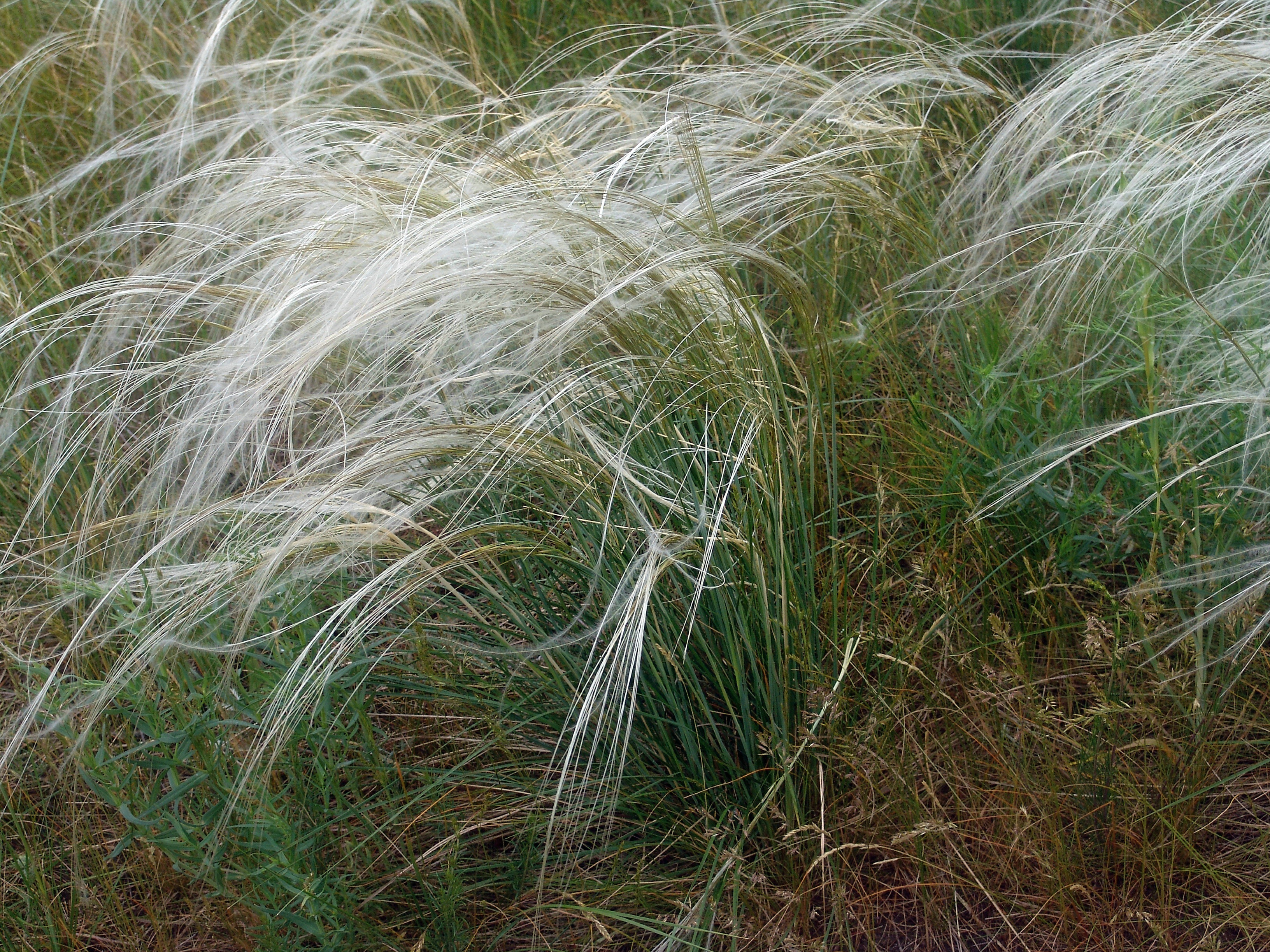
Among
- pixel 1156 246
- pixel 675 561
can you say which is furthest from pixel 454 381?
pixel 1156 246

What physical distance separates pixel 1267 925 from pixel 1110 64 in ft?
4.58

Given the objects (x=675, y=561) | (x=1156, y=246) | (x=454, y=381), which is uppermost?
(x=454, y=381)

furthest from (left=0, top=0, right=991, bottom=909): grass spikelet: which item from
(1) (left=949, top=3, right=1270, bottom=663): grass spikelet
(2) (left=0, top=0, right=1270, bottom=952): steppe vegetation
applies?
(1) (left=949, top=3, right=1270, bottom=663): grass spikelet

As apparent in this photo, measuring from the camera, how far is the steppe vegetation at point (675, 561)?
133 cm

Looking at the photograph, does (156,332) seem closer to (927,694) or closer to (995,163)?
(927,694)

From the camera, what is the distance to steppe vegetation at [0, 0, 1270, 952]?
4.38 feet

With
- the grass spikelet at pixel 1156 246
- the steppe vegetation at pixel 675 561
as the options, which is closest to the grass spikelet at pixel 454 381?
the steppe vegetation at pixel 675 561

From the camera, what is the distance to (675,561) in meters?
1.24

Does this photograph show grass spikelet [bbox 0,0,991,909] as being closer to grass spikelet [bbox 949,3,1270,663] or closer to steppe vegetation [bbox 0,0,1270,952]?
steppe vegetation [bbox 0,0,1270,952]

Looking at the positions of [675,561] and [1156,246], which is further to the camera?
[1156,246]

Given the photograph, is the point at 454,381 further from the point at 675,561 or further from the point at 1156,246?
the point at 1156,246

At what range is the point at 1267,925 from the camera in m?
1.26

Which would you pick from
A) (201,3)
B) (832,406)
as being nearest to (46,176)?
(201,3)

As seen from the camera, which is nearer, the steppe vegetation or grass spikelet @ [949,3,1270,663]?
the steppe vegetation
